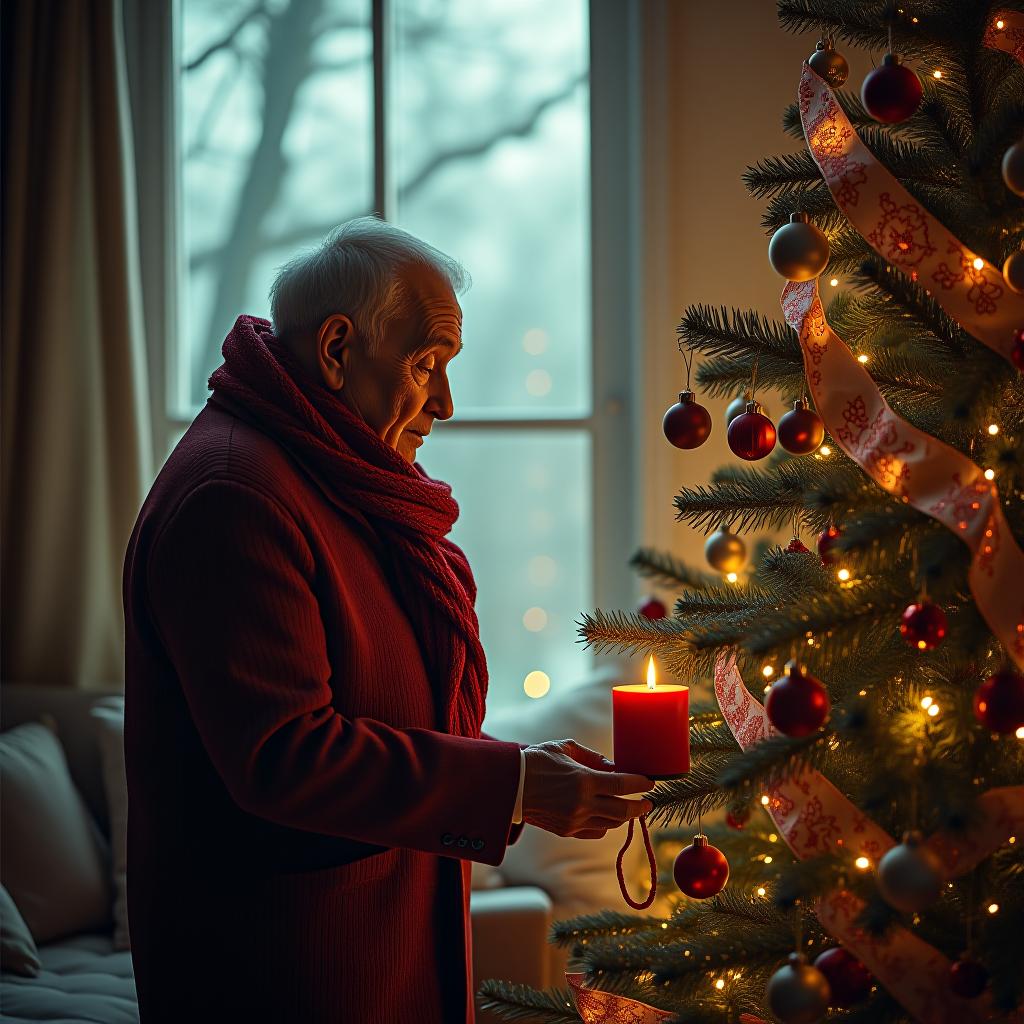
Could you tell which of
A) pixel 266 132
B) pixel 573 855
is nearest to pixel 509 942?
pixel 573 855

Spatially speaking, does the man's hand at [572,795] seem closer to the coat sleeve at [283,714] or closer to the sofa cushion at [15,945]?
the coat sleeve at [283,714]

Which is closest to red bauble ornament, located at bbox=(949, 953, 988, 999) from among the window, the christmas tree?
the christmas tree

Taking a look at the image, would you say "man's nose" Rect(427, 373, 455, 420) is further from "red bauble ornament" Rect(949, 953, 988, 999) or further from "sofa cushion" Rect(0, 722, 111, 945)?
"sofa cushion" Rect(0, 722, 111, 945)

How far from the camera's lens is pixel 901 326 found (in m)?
1.12

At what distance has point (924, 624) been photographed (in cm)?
88

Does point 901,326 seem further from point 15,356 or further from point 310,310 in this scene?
point 15,356

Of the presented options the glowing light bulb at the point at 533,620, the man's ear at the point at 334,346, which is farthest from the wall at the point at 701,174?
the man's ear at the point at 334,346

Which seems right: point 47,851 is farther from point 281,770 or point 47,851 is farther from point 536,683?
point 281,770

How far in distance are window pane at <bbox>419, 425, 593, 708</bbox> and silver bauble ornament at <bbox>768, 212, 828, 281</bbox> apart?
69.3 inches

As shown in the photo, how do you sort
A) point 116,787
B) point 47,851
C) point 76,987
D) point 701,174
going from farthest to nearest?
point 701,174
point 116,787
point 47,851
point 76,987

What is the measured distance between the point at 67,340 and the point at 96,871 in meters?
1.27

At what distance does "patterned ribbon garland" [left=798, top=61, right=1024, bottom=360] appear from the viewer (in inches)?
38.3

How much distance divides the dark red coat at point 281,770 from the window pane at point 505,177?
5.37 feet

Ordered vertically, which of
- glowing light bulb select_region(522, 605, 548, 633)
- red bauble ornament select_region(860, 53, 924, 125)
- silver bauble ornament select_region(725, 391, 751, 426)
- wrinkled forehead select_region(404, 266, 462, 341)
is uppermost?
red bauble ornament select_region(860, 53, 924, 125)
